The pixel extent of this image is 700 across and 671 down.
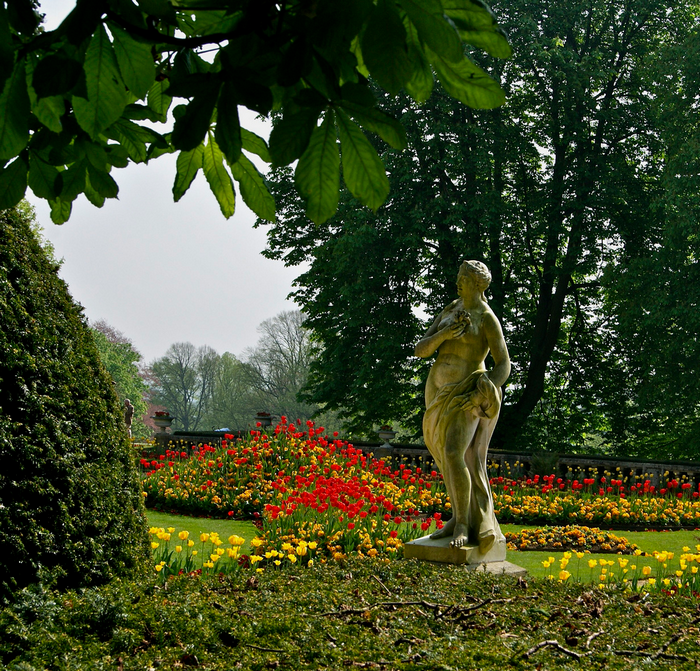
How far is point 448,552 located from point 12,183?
5.85 meters

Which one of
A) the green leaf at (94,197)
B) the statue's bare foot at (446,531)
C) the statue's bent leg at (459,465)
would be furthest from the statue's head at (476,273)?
the green leaf at (94,197)

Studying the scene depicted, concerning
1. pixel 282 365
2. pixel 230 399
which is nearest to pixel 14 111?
pixel 282 365

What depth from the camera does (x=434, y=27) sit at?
108cm

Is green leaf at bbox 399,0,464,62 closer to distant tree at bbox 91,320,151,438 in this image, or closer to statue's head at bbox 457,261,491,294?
statue's head at bbox 457,261,491,294

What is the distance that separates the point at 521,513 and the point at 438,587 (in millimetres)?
7493

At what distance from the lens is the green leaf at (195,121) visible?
3.92 ft

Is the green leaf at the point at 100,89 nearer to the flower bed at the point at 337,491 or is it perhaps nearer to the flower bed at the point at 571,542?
the flower bed at the point at 337,491

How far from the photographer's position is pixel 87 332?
211 inches

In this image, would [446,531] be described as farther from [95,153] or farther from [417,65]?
[417,65]

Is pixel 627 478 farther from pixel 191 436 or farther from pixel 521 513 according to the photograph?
pixel 191 436

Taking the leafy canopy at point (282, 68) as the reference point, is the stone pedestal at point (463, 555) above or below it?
below

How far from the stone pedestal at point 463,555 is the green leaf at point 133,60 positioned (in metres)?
5.92

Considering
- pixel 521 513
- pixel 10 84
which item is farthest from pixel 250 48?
pixel 521 513

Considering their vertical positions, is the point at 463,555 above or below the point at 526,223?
below
